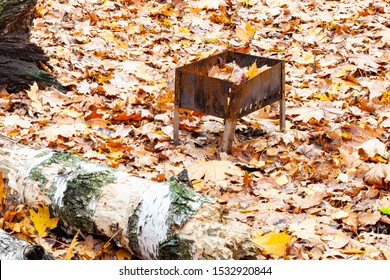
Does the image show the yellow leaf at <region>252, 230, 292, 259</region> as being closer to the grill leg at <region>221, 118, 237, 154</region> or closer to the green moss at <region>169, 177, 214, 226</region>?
the green moss at <region>169, 177, 214, 226</region>

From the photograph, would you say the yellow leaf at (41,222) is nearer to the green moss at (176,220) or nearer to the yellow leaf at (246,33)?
the green moss at (176,220)

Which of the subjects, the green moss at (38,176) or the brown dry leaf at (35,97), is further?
the brown dry leaf at (35,97)

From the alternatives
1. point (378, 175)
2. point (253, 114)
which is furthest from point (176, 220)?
point (253, 114)

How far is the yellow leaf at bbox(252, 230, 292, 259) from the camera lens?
3.51 m

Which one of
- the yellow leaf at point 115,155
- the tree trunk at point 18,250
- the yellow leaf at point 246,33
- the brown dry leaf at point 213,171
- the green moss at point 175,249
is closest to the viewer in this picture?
the tree trunk at point 18,250

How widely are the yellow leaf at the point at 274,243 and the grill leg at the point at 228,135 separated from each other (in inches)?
61.6

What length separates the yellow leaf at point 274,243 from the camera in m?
3.51

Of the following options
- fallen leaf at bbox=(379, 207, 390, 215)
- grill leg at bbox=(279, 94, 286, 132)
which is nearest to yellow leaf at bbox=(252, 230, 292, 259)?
fallen leaf at bbox=(379, 207, 390, 215)

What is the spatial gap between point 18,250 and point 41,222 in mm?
727

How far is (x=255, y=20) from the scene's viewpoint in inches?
336

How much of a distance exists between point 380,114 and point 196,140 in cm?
179

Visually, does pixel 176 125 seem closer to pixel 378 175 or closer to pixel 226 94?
pixel 226 94

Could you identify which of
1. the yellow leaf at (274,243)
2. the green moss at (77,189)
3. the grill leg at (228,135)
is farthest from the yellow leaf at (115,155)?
the yellow leaf at (274,243)

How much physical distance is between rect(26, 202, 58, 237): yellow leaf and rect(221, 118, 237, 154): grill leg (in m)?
1.80
